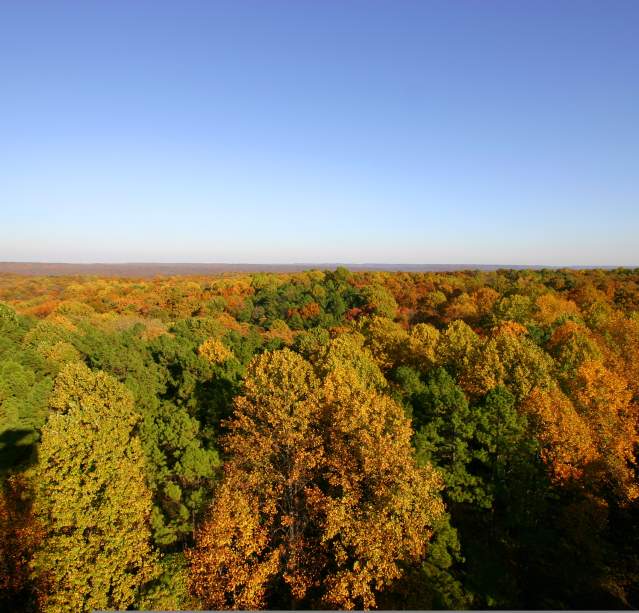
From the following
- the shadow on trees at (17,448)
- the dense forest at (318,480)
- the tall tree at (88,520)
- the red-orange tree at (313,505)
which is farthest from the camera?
the shadow on trees at (17,448)

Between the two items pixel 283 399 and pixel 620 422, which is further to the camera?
pixel 620 422

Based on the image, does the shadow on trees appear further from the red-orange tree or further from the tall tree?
the red-orange tree

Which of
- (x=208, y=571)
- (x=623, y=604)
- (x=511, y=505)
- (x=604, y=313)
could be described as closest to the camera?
(x=208, y=571)

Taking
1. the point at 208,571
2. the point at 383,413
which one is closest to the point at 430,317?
the point at 383,413

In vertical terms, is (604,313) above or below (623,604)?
above

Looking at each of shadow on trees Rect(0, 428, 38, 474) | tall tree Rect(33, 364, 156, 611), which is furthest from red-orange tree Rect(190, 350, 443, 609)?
shadow on trees Rect(0, 428, 38, 474)

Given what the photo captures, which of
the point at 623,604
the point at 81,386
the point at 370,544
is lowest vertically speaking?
the point at 623,604

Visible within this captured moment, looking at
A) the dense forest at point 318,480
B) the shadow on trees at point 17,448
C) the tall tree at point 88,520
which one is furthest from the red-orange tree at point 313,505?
the shadow on trees at point 17,448

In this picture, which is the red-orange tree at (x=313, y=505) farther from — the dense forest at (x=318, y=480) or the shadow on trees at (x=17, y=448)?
the shadow on trees at (x=17, y=448)

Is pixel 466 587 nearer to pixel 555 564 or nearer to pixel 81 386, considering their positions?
pixel 555 564
